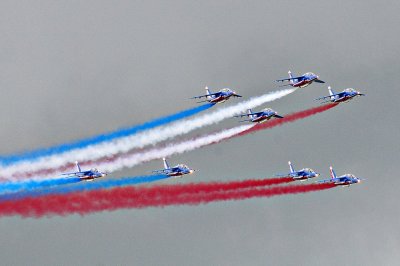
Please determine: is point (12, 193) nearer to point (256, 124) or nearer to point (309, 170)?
point (256, 124)

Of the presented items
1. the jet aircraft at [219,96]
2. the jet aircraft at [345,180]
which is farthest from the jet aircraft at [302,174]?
the jet aircraft at [219,96]

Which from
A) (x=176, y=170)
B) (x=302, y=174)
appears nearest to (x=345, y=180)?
(x=302, y=174)

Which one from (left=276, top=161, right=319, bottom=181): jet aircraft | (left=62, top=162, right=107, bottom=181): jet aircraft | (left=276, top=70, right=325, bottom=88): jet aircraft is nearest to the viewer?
(left=62, top=162, right=107, bottom=181): jet aircraft

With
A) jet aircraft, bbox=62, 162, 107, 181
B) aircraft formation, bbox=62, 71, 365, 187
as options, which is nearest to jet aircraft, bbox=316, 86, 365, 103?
aircraft formation, bbox=62, 71, 365, 187

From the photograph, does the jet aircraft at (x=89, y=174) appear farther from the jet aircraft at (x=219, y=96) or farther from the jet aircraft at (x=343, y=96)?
the jet aircraft at (x=343, y=96)

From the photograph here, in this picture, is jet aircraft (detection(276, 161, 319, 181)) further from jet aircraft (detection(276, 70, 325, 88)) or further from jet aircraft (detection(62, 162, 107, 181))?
jet aircraft (detection(62, 162, 107, 181))

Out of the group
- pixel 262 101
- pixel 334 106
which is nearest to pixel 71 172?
pixel 262 101

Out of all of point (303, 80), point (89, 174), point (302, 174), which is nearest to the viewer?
point (89, 174)

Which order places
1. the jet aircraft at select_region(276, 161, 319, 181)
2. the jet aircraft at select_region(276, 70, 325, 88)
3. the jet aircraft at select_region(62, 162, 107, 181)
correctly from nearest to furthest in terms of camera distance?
the jet aircraft at select_region(62, 162, 107, 181)
the jet aircraft at select_region(276, 70, 325, 88)
the jet aircraft at select_region(276, 161, 319, 181)

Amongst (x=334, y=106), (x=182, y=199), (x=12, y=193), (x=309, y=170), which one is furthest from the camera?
(x=309, y=170)

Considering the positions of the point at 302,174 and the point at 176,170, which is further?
the point at 302,174

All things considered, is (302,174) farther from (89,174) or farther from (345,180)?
(89,174)
